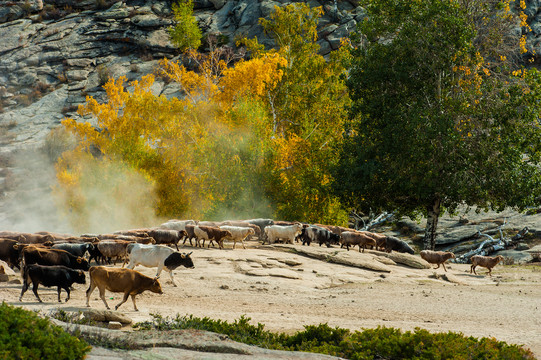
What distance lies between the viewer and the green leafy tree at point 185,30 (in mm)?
86688

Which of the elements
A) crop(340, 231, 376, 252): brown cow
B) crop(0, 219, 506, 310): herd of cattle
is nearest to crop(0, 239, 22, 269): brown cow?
crop(0, 219, 506, 310): herd of cattle

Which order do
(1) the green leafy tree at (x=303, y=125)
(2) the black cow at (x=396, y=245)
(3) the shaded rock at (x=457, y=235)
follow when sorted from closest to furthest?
1. (2) the black cow at (x=396, y=245)
2. (3) the shaded rock at (x=457, y=235)
3. (1) the green leafy tree at (x=303, y=125)

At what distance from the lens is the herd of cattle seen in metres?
13.7

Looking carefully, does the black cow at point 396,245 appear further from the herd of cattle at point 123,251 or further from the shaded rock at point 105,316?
the shaded rock at point 105,316

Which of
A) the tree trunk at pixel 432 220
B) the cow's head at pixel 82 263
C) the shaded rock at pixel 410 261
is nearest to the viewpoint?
the cow's head at pixel 82 263

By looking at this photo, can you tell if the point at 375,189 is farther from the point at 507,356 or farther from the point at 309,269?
the point at 507,356

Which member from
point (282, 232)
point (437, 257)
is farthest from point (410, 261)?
point (282, 232)

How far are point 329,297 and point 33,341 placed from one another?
11912 mm

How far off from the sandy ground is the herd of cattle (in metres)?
0.59

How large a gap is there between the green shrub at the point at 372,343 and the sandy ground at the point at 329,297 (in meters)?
1.79

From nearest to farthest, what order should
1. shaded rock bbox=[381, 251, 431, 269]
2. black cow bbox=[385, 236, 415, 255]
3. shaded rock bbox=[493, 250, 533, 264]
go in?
shaded rock bbox=[381, 251, 431, 269], black cow bbox=[385, 236, 415, 255], shaded rock bbox=[493, 250, 533, 264]

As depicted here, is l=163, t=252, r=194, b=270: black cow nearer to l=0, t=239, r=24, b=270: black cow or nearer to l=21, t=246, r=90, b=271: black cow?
l=21, t=246, r=90, b=271: black cow

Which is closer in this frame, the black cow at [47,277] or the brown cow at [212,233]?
the black cow at [47,277]

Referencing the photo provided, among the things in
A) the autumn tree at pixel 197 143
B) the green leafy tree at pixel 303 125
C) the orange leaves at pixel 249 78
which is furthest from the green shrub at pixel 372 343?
the orange leaves at pixel 249 78
